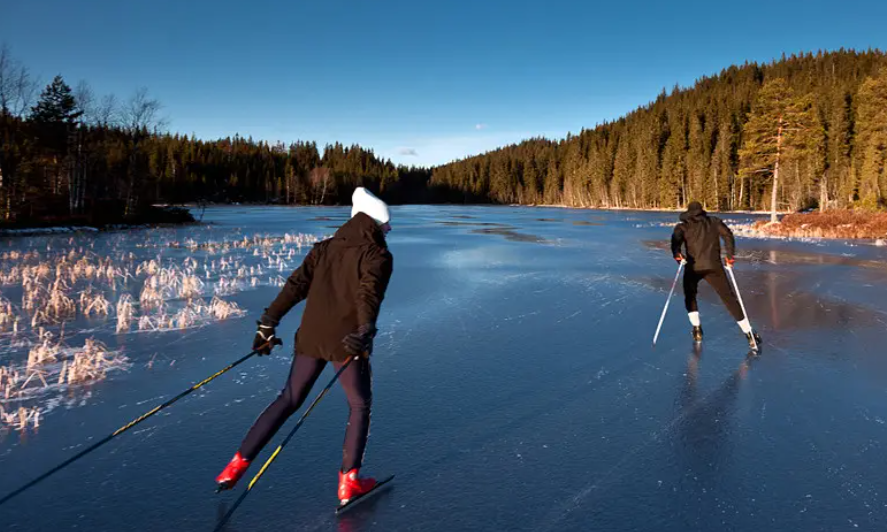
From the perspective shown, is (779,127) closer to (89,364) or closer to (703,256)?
(703,256)

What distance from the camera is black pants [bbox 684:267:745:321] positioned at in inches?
268

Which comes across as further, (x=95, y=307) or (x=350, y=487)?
(x=95, y=307)

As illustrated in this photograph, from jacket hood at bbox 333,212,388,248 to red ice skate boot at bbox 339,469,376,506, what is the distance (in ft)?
4.90

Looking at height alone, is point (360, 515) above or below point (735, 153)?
below

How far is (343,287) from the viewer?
318 cm

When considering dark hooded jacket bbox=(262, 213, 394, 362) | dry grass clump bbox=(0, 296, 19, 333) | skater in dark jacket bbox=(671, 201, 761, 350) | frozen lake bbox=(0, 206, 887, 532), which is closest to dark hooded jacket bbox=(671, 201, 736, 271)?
skater in dark jacket bbox=(671, 201, 761, 350)

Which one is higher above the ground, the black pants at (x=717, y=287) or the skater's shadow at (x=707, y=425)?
the black pants at (x=717, y=287)

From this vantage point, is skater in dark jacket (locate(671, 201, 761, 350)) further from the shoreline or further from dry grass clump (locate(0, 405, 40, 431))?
the shoreline

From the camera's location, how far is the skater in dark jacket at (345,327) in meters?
3.16

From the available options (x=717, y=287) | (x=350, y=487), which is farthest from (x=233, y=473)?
(x=717, y=287)

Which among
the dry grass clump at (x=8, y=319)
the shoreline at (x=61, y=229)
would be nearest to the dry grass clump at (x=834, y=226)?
the dry grass clump at (x=8, y=319)

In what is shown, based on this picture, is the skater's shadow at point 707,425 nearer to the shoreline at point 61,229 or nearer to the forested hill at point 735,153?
the shoreline at point 61,229

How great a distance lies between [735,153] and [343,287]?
108 m

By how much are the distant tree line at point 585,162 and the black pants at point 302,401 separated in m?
36.1
